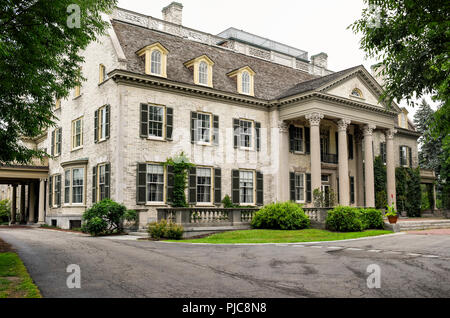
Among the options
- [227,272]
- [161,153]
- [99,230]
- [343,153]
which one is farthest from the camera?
[343,153]

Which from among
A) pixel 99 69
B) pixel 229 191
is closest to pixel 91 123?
pixel 99 69

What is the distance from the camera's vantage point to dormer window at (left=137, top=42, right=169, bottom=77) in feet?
82.7

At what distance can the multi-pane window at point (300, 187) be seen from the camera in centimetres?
3150

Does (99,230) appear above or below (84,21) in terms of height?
below

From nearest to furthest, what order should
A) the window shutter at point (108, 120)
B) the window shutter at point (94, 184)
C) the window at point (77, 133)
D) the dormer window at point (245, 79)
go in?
the window shutter at point (108, 120) < the window shutter at point (94, 184) < the window at point (77, 133) < the dormer window at point (245, 79)

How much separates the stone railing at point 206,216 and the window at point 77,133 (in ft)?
34.4

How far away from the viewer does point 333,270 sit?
10.3 metres

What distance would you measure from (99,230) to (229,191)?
31.1 ft

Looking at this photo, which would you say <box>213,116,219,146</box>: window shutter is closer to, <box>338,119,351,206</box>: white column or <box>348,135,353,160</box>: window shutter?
<box>338,119,351,206</box>: white column

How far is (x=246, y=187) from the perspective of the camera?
95.5ft

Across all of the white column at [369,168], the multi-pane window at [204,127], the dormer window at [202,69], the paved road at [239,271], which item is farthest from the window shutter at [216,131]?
the paved road at [239,271]

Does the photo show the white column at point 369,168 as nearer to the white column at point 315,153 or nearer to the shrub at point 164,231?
the white column at point 315,153
